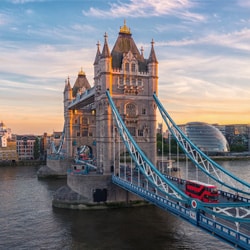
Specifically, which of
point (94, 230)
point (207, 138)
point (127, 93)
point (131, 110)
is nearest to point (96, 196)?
point (94, 230)

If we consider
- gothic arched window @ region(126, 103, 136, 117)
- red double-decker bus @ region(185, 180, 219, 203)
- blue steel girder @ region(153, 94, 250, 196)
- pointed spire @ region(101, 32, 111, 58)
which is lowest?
red double-decker bus @ region(185, 180, 219, 203)

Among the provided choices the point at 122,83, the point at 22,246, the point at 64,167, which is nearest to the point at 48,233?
the point at 22,246

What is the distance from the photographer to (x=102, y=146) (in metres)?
51.9

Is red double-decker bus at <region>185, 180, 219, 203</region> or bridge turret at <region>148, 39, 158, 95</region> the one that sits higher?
bridge turret at <region>148, 39, 158, 95</region>

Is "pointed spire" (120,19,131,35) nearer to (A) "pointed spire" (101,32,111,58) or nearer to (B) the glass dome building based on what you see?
(A) "pointed spire" (101,32,111,58)

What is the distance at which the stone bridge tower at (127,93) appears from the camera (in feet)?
167

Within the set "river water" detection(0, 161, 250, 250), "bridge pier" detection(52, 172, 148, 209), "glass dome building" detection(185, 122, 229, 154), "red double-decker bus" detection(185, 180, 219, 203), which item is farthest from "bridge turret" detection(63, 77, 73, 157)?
"glass dome building" detection(185, 122, 229, 154)

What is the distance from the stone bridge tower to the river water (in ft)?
35.9

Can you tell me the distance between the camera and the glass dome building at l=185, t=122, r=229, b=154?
506 ft

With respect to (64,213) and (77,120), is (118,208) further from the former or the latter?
(77,120)

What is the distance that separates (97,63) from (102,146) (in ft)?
53.8

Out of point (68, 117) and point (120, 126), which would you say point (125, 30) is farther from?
point (68, 117)

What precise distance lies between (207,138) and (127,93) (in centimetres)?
11764

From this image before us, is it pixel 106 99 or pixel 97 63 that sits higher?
pixel 97 63
